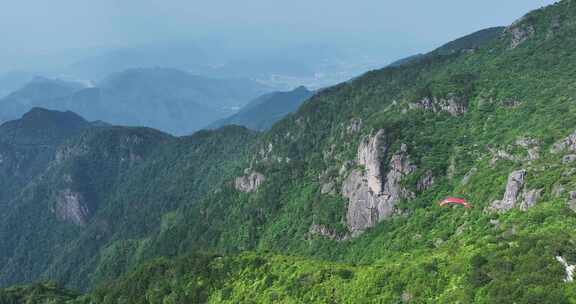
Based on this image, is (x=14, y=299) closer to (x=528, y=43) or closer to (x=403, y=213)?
(x=403, y=213)

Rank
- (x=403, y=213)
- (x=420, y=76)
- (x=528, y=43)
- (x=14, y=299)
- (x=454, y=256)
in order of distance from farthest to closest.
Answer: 1. (x=420, y=76)
2. (x=528, y=43)
3. (x=14, y=299)
4. (x=403, y=213)
5. (x=454, y=256)

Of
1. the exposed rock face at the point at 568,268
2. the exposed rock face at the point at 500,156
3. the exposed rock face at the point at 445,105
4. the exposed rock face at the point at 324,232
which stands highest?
the exposed rock face at the point at 445,105

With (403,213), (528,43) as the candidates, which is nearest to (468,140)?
(403,213)

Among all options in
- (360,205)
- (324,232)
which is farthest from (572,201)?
(324,232)

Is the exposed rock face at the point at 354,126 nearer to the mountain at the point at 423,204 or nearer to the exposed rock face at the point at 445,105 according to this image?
the mountain at the point at 423,204

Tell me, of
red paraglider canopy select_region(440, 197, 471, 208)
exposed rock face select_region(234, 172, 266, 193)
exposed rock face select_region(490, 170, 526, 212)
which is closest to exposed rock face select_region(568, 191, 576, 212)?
exposed rock face select_region(490, 170, 526, 212)

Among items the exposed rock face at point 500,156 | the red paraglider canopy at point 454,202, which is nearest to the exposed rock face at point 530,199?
the red paraglider canopy at point 454,202

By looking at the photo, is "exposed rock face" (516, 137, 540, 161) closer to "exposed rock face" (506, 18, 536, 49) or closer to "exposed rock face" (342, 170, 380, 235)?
"exposed rock face" (342, 170, 380, 235)

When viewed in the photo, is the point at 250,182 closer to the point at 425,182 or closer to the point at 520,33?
the point at 425,182
